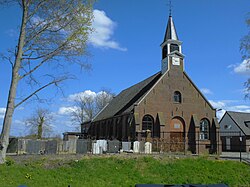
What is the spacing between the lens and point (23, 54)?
17.7 meters

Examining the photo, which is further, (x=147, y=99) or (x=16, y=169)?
(x=147, y=99)

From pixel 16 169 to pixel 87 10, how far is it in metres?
10.3

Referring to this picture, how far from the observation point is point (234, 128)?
51438 mm

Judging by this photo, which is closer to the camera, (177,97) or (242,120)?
(177,97)

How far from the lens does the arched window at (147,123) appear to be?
32.0 meters

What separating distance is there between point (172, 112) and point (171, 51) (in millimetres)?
7785

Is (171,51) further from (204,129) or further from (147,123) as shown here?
(204,129)

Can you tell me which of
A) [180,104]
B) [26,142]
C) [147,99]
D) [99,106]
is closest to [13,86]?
[26,142]

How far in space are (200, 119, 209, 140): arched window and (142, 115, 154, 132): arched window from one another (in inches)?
250

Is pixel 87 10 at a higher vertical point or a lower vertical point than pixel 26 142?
higher

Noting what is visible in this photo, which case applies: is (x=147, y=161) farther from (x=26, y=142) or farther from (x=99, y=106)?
(x=99, y=106)

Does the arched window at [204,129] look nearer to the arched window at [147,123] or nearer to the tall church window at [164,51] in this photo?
the arched window at [147,123]

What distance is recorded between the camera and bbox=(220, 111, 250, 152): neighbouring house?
47725 millimetres

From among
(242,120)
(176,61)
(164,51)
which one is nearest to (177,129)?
(176,61)
